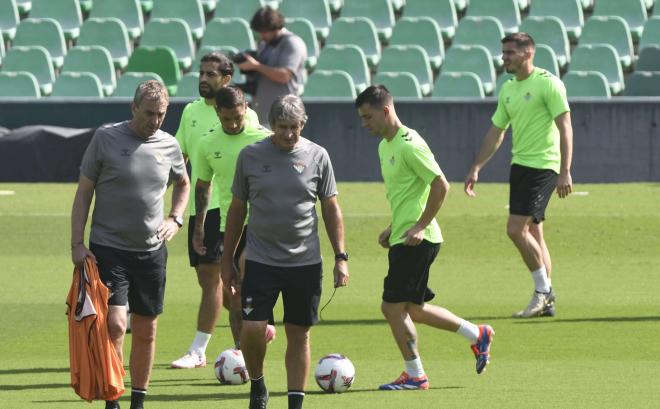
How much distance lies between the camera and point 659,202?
1966cm

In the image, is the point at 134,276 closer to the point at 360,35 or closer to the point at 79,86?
the point at 79,86

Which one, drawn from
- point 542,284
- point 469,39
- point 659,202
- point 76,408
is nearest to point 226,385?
point 76,408

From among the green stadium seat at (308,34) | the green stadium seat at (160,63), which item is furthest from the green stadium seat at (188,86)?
the green stadium seat at (308,34)

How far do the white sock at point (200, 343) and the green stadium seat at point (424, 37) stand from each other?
15.4 metres

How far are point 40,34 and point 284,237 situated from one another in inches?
744

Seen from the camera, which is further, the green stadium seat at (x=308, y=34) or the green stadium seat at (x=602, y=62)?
the green stadium seat at (x=308, y=34)

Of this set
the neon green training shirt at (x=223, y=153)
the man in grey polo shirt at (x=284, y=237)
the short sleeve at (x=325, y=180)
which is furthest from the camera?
the neon green training shirt at (x=223, y=153)

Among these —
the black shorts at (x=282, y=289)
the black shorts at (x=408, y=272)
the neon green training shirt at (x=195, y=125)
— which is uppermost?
the neon green training shirt at (x=195, y=125)

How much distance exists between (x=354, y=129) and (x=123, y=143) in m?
14.0

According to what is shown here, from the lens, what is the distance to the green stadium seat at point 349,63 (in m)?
24.4

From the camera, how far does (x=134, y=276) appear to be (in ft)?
27.9

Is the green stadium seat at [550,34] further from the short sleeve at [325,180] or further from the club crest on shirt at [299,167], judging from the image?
the club crest on shirt at [299,167]

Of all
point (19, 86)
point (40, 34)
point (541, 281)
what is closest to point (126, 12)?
point (40, 34)

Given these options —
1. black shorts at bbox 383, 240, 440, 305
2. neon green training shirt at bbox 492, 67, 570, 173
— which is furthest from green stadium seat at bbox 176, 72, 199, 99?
black shorts at bbox 383, 240, 440, 305
